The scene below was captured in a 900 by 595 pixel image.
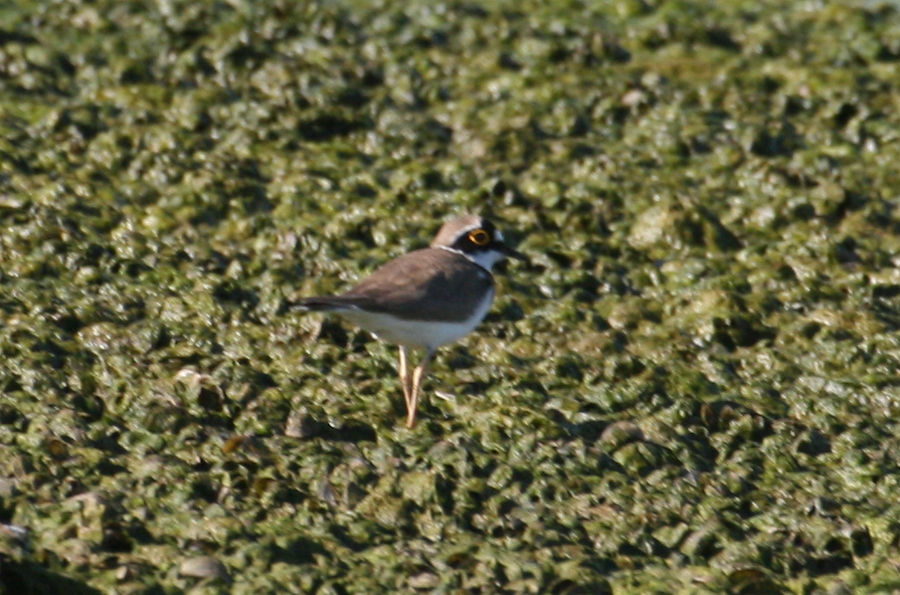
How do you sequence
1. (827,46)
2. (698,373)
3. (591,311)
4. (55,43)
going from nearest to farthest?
(698,373), (591,311), (55,43), (827,46)

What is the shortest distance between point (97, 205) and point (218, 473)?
2.99 metres

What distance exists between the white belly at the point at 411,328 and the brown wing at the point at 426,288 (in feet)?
0.11

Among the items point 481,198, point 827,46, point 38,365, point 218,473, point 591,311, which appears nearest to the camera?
point 218,473

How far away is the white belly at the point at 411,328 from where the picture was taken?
7336 mm

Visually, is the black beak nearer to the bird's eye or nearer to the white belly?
the bird's eye

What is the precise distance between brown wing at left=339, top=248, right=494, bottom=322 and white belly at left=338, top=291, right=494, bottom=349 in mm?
34

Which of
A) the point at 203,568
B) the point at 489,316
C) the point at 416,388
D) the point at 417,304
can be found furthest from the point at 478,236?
the point at 203,568

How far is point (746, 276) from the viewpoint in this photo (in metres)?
8.95

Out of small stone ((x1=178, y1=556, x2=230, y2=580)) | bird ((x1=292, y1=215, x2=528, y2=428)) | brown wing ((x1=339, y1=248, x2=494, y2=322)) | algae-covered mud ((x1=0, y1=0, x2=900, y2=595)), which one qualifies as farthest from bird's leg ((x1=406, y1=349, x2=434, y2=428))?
small stone ((x1=178, y1=556, x2=230, y2=580))

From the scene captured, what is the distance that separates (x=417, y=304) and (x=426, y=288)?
0.64 feet

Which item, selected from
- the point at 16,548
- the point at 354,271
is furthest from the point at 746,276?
the point at 16,548

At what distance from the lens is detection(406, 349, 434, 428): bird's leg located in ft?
24.2

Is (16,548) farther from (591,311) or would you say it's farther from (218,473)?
(591,311)

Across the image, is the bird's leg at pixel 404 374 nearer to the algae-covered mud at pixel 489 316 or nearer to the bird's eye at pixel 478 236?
the algae-covered mud at pixel 489 316
